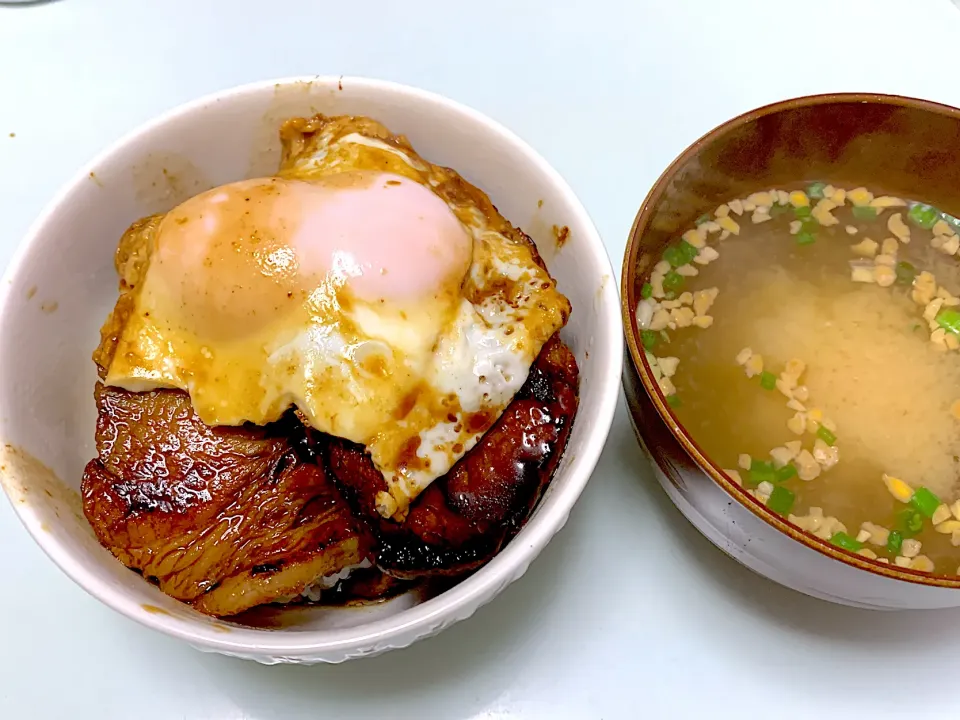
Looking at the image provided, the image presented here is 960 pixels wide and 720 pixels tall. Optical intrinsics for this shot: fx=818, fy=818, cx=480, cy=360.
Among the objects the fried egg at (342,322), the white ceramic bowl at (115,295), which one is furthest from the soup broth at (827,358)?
the fried egg at (342,322)

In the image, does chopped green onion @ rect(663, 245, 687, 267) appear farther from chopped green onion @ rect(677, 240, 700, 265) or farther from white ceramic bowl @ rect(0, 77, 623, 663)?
white ceramic bowl @ rect(0, 77, 623, 663)

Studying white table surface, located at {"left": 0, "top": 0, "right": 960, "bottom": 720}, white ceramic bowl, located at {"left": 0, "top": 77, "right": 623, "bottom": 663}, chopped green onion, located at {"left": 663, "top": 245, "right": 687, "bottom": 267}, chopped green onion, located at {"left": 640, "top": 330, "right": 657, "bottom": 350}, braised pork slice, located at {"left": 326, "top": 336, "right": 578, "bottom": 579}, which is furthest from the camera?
chopped green onion, located at {"left": 663, "top": 245, "right": 687, "bottom": 267}

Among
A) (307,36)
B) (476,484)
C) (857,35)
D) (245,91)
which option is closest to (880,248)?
(857,35)

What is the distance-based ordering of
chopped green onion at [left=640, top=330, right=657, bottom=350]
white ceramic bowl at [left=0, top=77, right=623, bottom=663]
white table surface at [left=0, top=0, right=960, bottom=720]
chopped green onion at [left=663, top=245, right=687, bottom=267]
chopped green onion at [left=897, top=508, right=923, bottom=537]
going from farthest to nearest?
chopped green onion at [left=663, top=245, right=687, bottom=267]
chopped green onion at [left=640, top=330, right=657, bottom=350]
chopped green onion at [left=897, top=508, right=923, bottom=537]
white table surface at [left=0, top=0, right=960, bottom=720]
white ceramic bowl at [left=0, top=77, right=623, bottom=663]

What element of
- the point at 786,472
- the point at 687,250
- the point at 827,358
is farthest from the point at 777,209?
the point at 786,472

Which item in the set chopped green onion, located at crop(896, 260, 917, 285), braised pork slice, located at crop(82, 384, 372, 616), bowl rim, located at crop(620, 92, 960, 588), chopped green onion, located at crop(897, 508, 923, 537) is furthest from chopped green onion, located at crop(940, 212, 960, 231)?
braised pork slice, located at crop(82, 384, 372, 616)

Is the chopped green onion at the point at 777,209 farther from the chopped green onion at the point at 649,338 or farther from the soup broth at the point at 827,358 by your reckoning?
the chopped green onion at the point at 649,338

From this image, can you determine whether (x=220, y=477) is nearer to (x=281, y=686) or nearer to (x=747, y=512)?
(x=281, y=686)

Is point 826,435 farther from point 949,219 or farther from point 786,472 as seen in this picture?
point 949,219
